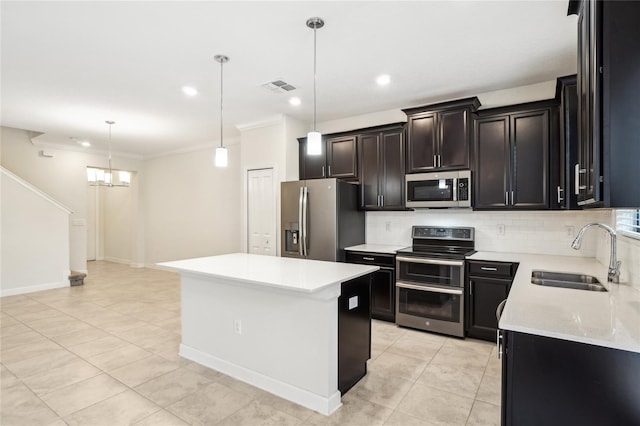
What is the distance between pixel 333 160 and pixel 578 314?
3556 millimetres

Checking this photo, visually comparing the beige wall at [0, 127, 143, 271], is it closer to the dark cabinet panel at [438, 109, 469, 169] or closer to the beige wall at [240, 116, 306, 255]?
the beige wall at [240, 116, 306, 255]

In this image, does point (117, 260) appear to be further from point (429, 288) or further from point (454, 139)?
point (454, 139)

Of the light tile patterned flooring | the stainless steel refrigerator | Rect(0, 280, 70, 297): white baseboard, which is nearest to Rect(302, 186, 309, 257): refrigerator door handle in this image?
the stainless steel refrigerator

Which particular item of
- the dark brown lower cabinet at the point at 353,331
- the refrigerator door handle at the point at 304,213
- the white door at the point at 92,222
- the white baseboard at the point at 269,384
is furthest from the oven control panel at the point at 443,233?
the white door at the point at 92,222

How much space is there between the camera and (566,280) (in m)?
2.58

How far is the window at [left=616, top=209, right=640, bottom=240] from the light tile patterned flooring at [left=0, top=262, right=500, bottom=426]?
145 centimetres

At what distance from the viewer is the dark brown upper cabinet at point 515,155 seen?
332cm

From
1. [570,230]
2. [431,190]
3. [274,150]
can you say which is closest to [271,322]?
[431,190]

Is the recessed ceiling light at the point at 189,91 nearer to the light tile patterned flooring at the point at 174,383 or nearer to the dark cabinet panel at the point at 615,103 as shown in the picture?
the light tile patterned flooring at the point at 174,383

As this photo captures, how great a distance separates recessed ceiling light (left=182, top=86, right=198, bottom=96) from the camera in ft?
12.3

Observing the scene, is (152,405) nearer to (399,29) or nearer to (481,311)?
(481,311)

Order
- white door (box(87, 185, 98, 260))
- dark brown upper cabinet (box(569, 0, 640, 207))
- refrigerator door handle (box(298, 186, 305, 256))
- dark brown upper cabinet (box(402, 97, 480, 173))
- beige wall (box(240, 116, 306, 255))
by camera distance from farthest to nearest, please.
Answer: white door (box(87, 185, 98, 260))
beige wall (box(240, 116, 306, 255))
refrigerator door handle (box(298, 186, 305, 256))
dark brown upper cabinet (box(402, 97, 480, 173))
dark brown upper cabinet (box(569, 0, 640, 207))

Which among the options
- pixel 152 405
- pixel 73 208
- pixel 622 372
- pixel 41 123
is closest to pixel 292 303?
pixel 152 405

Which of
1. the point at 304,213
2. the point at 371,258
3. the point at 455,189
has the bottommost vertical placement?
the point at 371,258
